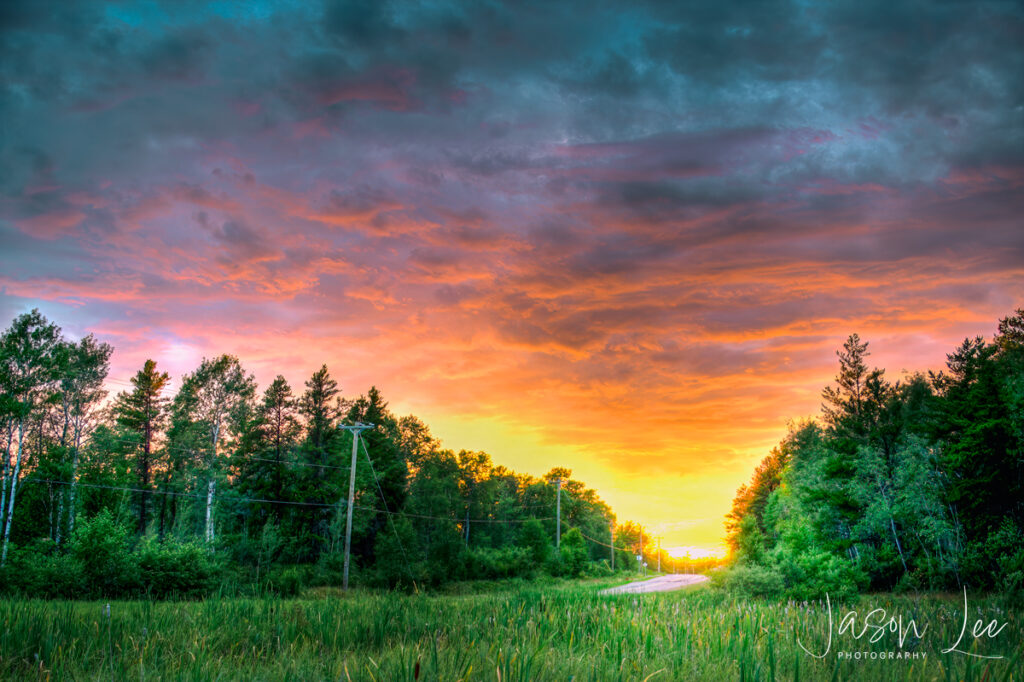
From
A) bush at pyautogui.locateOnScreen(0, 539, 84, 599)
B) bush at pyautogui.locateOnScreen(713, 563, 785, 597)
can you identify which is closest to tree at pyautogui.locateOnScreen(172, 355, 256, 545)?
bush at pyautogui.locateOnScreen(0, 539, 84, 599)

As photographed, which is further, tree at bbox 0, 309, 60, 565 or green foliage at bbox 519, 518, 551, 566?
green foliage at bbox 519, 518, 551, 566

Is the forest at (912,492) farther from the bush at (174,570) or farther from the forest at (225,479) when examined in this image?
the bush at (174,570)

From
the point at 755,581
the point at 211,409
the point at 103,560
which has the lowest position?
the point at 755,581

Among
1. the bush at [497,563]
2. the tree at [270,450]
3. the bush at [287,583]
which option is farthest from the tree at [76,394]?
the bush at [497,563]

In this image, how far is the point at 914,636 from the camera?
6645 millimetres

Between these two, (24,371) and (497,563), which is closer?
(24,371)

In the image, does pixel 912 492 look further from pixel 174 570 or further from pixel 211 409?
pixel 211 409

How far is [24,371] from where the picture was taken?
38.5m

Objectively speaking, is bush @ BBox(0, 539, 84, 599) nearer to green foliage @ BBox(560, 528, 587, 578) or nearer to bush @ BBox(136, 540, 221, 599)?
bush @ BBox(136, 540, 221, 599)

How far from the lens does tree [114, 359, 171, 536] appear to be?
4550 cm

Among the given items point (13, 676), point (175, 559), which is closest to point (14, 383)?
point (175, 559)

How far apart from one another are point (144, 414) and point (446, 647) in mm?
50383

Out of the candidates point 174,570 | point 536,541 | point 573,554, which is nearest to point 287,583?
point 174,570

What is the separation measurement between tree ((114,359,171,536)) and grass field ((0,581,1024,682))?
4478 cm
